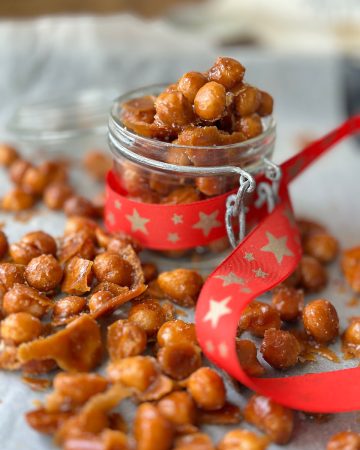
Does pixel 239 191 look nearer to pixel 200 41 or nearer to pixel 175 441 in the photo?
pixel 175 441

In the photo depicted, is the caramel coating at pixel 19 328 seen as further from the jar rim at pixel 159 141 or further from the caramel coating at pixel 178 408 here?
the jar rim at pixel 159 141

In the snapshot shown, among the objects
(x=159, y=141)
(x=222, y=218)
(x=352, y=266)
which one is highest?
(x=159, y=141)

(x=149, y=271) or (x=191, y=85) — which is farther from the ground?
(x=191, y=85)

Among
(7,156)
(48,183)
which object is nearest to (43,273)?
(48,183)

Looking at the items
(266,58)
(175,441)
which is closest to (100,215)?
(175,441)

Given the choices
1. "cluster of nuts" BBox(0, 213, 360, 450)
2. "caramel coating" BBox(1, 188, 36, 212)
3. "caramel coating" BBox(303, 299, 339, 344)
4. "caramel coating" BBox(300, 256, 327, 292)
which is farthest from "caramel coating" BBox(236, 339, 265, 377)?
"caramel coating" BBox(1, 188, 36, 212)

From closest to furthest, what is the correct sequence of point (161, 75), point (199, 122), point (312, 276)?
point (199, 122) → point (312, 276) → point (161, 75)

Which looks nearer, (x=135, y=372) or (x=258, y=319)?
(x=135, y=372)

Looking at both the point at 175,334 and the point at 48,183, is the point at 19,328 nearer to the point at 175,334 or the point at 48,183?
the point at 175,334
